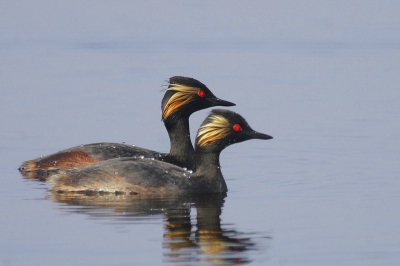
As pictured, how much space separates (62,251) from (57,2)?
3466 cm

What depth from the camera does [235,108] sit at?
76.1ft

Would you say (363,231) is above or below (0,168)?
→ below

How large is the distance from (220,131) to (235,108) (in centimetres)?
779

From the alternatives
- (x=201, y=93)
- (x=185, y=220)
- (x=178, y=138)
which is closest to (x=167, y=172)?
(x=185, y=220)

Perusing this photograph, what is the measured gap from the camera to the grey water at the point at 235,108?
40.4 feet

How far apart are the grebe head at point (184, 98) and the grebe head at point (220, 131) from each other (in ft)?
6.26

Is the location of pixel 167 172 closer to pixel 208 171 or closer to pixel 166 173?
pixel 166 173

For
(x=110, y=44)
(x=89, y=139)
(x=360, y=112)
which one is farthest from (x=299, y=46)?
(x=89, y=139)

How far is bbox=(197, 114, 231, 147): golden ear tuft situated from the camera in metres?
15.4

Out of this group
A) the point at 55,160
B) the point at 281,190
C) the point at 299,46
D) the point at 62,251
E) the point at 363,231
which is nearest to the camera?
the point at 62,251

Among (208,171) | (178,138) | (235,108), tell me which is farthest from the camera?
(235,108)

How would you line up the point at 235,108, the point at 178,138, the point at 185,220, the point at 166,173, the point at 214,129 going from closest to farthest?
the point at 185,220, the point at 166,173, the point at 214,129, the point at 178,138, the point at 235,108

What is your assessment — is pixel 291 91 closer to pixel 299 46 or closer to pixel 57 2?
pixel 299 46

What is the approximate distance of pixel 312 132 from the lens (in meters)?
20.7
